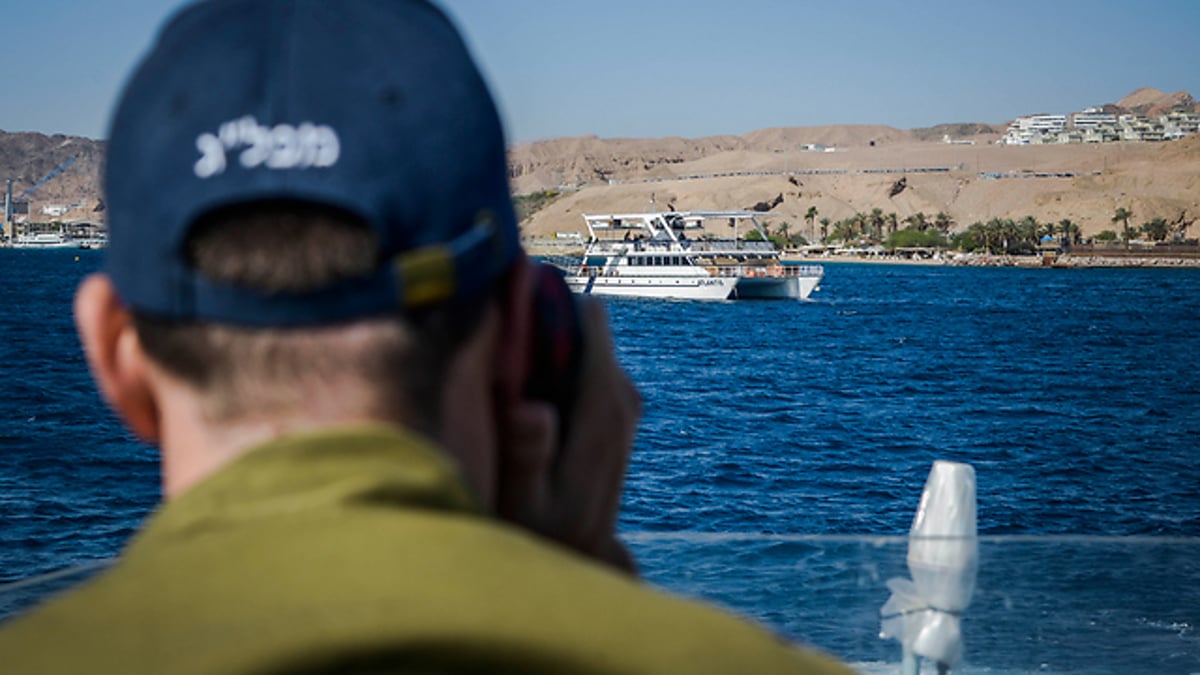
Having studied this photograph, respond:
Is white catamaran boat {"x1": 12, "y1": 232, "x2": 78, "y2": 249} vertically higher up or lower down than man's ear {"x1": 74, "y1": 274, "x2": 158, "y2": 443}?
higher up

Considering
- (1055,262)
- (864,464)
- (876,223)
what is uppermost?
(876,223)

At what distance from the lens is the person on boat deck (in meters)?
0.54

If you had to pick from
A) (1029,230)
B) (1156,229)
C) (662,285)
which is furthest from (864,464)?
(1029,230)

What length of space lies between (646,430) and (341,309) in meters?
29.7

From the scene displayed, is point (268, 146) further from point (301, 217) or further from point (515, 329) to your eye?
point (515, 329)

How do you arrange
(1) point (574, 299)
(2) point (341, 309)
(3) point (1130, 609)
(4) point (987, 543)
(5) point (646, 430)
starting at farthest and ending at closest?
(5) point (646, 430) → (3) point (1130, 609) → (4) point (987, 543) → (1) point (574, 299) → (2) point (341, 309)

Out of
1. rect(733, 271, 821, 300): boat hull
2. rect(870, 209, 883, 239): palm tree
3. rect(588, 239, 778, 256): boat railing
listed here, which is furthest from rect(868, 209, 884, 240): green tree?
rect(588, 239, 778, 256): boat railing

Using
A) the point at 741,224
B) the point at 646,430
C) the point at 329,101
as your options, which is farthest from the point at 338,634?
the point at 741,224

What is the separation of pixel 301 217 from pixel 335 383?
3.8 inches

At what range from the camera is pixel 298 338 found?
72 cm

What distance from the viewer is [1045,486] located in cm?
2494

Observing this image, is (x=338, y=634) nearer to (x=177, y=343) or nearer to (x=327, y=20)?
(x=177, y=343)

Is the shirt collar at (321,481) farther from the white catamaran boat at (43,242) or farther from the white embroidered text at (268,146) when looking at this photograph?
the white catamaran boat at (43,242)

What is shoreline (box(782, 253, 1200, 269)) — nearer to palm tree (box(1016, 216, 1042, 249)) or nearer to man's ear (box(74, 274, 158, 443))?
palm tree (box(1016, 216, 1042, 249))
